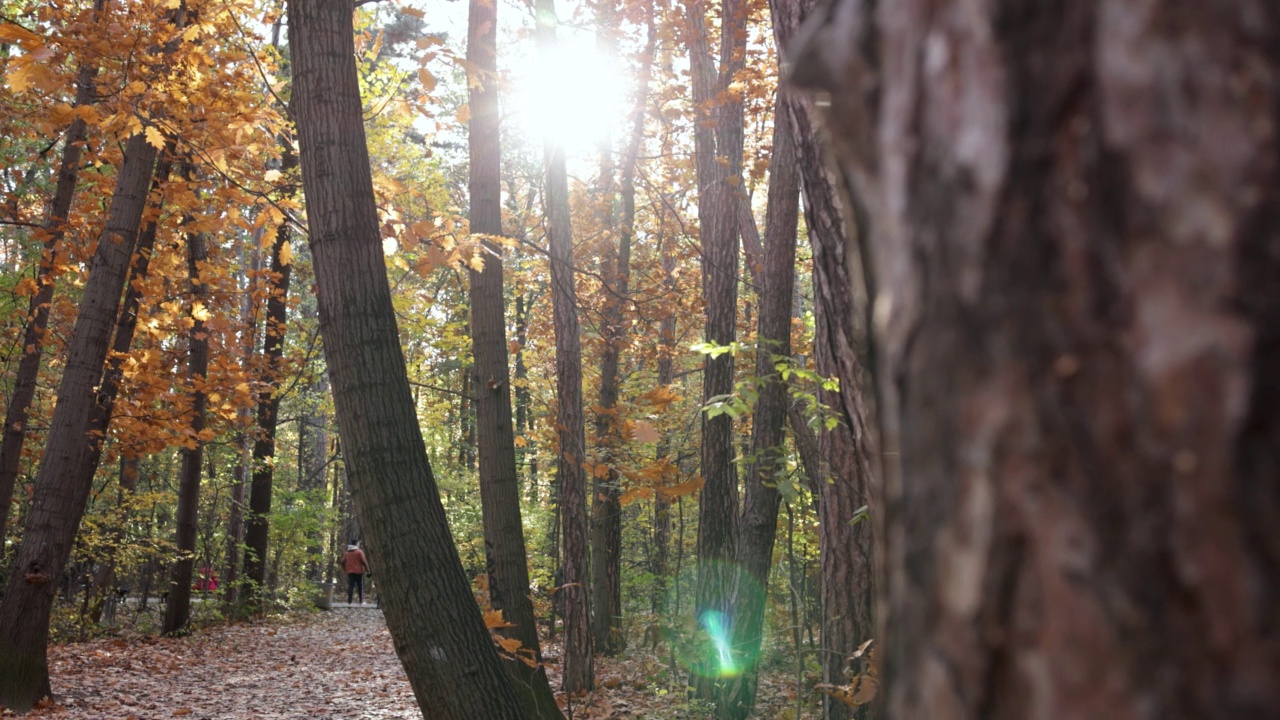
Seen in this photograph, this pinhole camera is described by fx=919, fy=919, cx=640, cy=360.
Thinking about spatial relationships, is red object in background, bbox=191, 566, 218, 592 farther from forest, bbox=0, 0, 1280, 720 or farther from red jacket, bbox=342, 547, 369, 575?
forest, bbox=0, 0, 1280, 720

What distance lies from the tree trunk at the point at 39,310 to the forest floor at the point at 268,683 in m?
2.25

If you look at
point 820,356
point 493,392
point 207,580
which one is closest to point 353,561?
point 207,580

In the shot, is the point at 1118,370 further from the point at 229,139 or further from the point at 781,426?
the point at 781,426

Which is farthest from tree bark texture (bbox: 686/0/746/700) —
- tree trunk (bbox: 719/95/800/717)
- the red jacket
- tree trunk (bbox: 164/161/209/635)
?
the red jacket

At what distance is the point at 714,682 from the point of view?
9.05 metres

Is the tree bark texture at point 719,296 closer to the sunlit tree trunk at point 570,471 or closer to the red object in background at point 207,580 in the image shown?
the sunlit tree trunk at point 570,471

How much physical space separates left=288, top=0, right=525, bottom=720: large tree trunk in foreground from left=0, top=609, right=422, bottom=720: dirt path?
6052 millimetres

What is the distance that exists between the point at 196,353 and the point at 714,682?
937cm

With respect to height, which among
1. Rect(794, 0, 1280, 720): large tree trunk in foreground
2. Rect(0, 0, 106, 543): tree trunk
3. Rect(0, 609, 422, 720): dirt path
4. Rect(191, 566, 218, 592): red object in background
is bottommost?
Rect(0, 609, 422, 720): dirt path

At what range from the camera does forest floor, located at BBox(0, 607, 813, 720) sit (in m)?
9.01

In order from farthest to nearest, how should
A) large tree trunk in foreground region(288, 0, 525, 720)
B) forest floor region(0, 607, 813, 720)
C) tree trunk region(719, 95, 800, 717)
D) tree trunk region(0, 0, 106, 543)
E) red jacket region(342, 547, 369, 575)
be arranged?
red jacket region(342, 547, 369, 575) < tree trunk region(0, 0, 106, 543) < forest floor region(0, 607, 813, 720) < tree trunk region(719, 95, 800, 717) < large tree trunk in foreground region(288, 0, 525, 720)

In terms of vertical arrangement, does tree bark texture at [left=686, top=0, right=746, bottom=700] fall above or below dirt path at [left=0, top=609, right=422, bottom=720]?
above

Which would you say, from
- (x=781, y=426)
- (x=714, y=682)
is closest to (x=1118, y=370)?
(x=781, y=426)

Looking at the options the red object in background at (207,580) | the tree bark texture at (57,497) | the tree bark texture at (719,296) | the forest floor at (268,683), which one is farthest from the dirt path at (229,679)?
the red object in background at (207,580)
